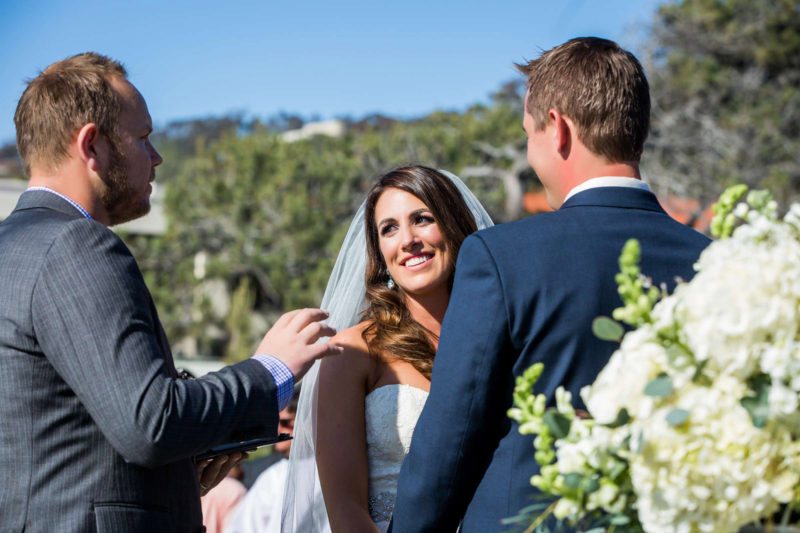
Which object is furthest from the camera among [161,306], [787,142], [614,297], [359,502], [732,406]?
[161,306]

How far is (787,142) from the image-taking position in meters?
21.0

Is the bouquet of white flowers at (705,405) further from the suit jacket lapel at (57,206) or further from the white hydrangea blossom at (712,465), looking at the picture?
the suit jacket lapel at (57,206)

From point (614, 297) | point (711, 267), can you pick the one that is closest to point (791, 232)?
point (711, 267)

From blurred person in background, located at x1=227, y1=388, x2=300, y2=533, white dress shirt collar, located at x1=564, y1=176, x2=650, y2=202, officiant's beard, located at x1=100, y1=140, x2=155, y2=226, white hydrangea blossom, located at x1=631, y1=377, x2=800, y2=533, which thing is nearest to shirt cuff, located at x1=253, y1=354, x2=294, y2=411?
officiant's beard, located at x1=100, y1=140, x2=155, y2=226

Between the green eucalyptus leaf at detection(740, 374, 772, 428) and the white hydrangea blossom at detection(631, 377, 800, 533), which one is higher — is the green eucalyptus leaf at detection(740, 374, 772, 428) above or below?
above

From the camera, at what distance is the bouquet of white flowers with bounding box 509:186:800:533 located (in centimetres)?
138

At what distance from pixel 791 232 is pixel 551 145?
94 cm

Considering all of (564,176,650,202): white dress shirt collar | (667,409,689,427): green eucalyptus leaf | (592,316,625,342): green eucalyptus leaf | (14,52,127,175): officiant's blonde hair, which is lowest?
(667,409,689,427): green eucalyptus leaf

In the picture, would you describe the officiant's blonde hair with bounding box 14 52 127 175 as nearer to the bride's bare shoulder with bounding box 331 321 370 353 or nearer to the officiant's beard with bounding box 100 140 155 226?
the officiant's beard with bounding box 100 140 155 226

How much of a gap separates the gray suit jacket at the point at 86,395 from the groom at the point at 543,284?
519 millimetres

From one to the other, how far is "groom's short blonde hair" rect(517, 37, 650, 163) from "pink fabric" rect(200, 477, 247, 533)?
4431mm

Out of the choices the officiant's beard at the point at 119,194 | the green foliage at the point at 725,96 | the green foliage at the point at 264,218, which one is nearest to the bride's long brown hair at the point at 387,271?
the officiant's beard at the point at 119,194

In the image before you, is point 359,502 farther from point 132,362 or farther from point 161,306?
point 161,306

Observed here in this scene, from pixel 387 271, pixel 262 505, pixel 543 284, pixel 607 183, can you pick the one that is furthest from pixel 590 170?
pixel 262 505
